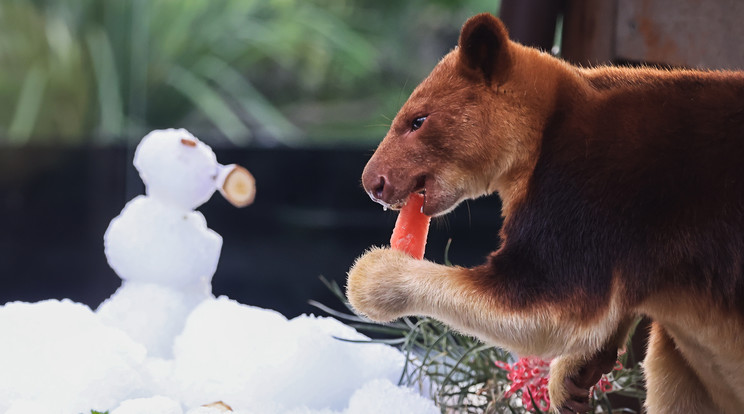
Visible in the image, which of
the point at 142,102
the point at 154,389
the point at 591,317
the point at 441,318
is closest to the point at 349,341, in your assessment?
the point at 154,389

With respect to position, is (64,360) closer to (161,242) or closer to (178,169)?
(161,242)

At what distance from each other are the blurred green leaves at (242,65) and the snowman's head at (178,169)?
1.40 metres

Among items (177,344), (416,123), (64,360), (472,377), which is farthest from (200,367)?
(416,123)

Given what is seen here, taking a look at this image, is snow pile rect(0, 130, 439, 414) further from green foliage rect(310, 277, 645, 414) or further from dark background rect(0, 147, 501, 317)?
dark background rect(0, 147, 501, 317)

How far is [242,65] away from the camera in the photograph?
327 centimetres

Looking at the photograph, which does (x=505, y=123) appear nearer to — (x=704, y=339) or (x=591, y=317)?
(x=591, y=317)

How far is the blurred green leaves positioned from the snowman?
55.1 inches

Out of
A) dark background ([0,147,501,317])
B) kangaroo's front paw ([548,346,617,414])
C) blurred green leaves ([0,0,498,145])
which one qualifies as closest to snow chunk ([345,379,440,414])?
kangaroo's front paw ([548,346,617,414])

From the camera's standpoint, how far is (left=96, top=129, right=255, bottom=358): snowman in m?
1.52

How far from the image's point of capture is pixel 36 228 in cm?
274

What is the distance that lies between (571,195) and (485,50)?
0.22 meters

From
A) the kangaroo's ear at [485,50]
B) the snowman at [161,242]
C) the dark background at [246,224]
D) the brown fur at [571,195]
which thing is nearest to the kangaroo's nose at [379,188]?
the brown fur at [571,195]

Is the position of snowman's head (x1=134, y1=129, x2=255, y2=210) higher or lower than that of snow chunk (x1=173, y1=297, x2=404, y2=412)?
higher

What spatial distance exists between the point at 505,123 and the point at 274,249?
2123 millimetres
